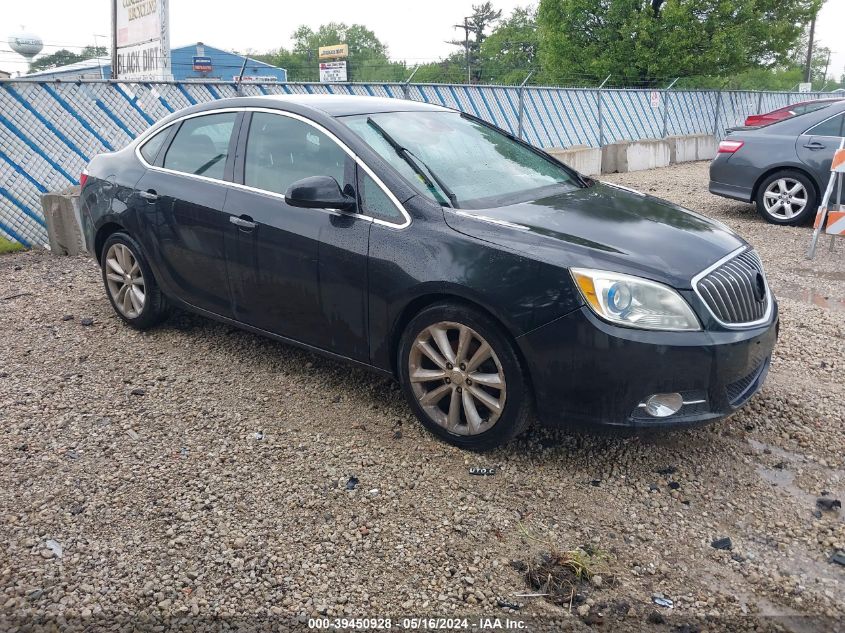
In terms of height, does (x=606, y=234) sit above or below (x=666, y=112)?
below

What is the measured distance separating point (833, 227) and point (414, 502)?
20.3ft

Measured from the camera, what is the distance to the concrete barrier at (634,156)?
16.5 m

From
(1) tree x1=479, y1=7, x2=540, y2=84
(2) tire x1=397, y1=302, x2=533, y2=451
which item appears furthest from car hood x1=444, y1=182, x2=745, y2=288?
(1) tree x1=479, y1=7, x2=540, y2=84

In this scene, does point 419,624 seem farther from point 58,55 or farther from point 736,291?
point 58,55

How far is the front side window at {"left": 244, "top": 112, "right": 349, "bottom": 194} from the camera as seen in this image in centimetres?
404

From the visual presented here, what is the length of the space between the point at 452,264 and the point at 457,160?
3.10ft

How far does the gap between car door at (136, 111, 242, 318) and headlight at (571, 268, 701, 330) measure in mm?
2269

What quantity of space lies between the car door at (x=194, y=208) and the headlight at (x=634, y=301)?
2269 millimetres

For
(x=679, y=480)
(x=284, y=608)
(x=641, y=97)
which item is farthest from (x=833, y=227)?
(x=641, y=97)

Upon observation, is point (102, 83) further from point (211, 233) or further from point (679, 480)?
point (679, 480)

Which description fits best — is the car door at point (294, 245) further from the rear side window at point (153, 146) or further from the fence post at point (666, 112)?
the fence post at point (666, 112)

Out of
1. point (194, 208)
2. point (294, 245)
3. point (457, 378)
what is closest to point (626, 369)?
point (457, 378)

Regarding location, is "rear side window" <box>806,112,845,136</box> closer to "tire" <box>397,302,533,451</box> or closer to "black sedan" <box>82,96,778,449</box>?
"black sedan" <box>82,96,778,449</box>

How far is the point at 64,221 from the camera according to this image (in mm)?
8117
